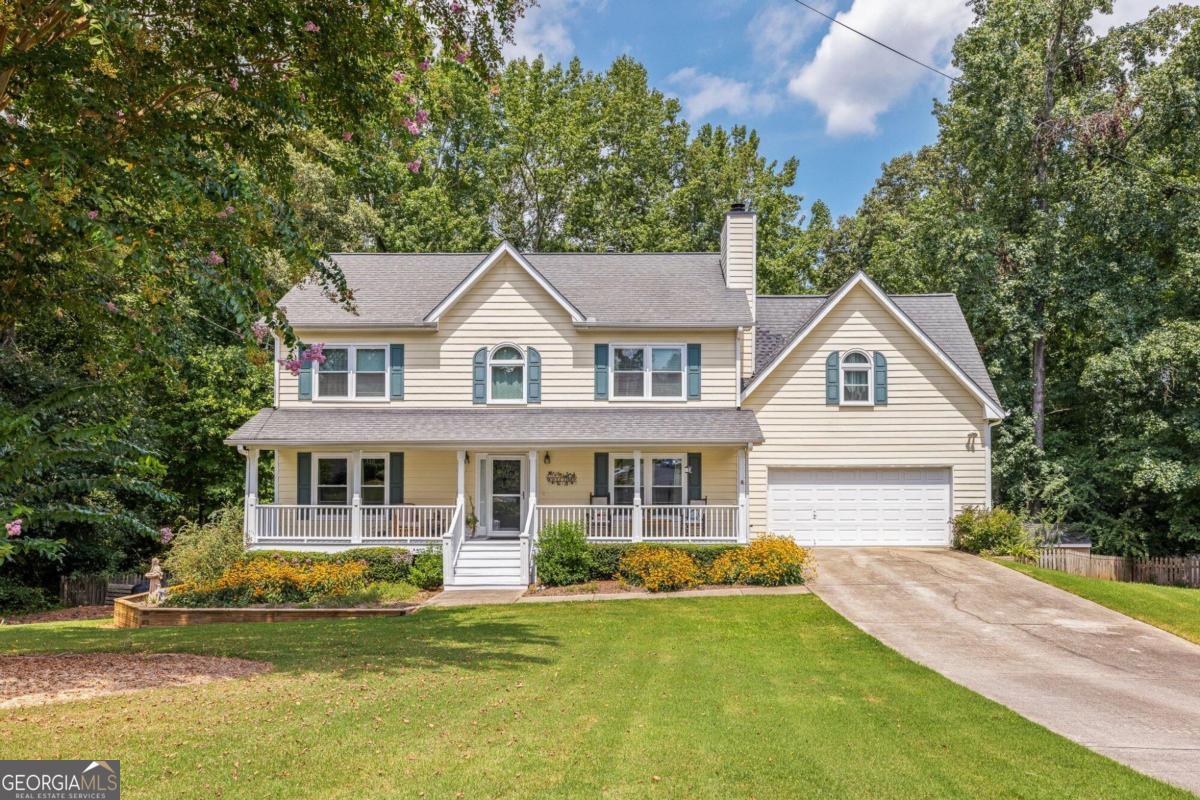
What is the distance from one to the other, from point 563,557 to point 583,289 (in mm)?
7822

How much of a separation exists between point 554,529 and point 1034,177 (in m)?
19.1

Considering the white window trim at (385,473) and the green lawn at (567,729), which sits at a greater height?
the white window trim at (385,473)

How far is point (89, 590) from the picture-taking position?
61.6 feet

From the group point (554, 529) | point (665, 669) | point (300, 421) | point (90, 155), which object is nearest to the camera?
point (90, 155)

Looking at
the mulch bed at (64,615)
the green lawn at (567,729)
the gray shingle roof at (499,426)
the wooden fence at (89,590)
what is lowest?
the mulch bed at (64,615)

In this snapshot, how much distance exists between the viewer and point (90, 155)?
7281 mm

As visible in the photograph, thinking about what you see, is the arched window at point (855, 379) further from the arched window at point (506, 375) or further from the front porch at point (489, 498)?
the arched window at point (506, 375)

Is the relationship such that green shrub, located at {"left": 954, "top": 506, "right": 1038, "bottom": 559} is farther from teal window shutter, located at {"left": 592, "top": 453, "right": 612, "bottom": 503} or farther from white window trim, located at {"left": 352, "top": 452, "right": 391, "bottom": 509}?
white window trim, located at {"left": 352, "top": 452, "right": 391, "bottom": 509}

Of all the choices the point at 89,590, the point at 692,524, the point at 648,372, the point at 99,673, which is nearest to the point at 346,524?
the point at 89,590

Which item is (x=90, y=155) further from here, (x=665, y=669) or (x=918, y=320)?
(x=918, y=320)

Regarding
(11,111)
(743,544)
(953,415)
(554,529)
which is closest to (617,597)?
(554,529)

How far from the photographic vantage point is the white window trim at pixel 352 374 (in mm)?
18656

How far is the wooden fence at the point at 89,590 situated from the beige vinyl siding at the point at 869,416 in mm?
16608

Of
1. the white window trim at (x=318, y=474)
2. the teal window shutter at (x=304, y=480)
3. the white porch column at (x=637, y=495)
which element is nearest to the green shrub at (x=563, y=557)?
the white porch column at (x=637, y=495)
